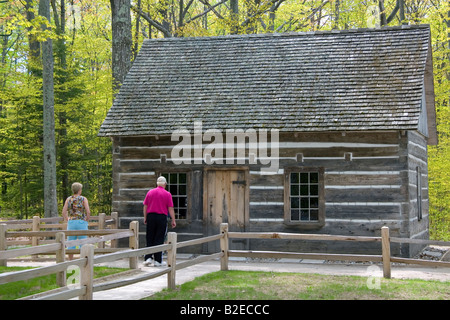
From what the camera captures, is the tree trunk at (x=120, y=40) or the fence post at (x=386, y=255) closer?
the fence post at (x=386, y=255)

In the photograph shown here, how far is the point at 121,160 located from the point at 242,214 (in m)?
3.76

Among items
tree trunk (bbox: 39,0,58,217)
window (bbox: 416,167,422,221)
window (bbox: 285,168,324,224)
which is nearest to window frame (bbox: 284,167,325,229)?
window (bbox: 285,168,324,224)

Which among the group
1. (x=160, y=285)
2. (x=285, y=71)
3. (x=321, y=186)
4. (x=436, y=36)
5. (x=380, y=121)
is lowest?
(x=160, y=285)

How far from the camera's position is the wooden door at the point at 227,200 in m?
16.2

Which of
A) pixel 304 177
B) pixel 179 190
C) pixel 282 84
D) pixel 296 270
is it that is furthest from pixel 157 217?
pixel 282 84

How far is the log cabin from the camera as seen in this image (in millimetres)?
15352

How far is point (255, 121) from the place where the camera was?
52.6ft

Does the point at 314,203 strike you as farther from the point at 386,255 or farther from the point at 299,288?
the point at 299,288

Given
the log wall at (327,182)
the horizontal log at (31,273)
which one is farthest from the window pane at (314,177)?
the horizontal log at (31,273)

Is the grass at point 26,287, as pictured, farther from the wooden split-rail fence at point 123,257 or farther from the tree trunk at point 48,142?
the tree trunk at point 48,142

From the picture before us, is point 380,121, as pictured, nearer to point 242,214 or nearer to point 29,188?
point 242,214

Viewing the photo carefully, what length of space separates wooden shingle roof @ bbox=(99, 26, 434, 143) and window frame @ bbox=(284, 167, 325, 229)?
→ 3.82 ft

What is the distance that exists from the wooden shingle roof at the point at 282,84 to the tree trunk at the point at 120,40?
3.32 m
